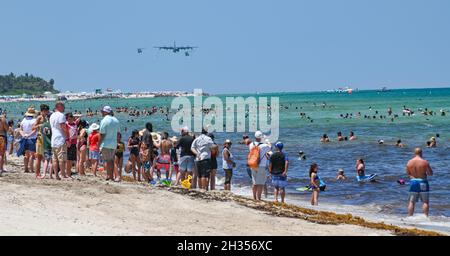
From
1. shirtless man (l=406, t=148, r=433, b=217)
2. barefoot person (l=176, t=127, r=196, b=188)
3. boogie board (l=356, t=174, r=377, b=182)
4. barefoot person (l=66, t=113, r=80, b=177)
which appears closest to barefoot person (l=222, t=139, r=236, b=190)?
barefoot person (l=176, t=127, r=196, b=188)

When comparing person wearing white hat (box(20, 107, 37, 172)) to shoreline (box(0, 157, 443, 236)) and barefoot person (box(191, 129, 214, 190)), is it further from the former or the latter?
barefoot person (box(191, 129, 214, 190))

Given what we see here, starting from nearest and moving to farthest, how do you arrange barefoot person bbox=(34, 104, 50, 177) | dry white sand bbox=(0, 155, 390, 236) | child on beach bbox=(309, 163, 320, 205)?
→ dry white sand bbox=(0, 155, 390, 236) → barefoot person bbox=(34, 104, 50, 177) → child on beach bbox=(309, 163, 320, 205)

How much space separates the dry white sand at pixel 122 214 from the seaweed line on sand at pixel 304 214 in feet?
1.26

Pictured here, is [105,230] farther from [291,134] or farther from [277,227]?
[291,134]

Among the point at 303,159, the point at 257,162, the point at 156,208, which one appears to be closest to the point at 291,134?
the point at 303,159

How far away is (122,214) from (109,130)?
3.75m

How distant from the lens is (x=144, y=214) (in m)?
12.5

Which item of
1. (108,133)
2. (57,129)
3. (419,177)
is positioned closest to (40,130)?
(57,129)

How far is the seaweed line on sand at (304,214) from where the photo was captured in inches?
515

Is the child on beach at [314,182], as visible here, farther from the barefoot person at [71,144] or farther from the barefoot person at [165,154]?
the barefoot person at [71,144]

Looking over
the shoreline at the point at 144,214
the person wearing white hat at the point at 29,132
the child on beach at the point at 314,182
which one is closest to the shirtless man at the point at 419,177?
the shoreline at the point at 144,214

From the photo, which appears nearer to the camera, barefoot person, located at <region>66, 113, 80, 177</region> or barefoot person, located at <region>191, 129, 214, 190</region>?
barefoot person, located at <region>66, 113, 80, 177</region>

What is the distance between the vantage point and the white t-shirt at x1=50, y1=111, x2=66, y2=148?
1488 cm

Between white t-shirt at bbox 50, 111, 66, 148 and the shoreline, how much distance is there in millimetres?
794
